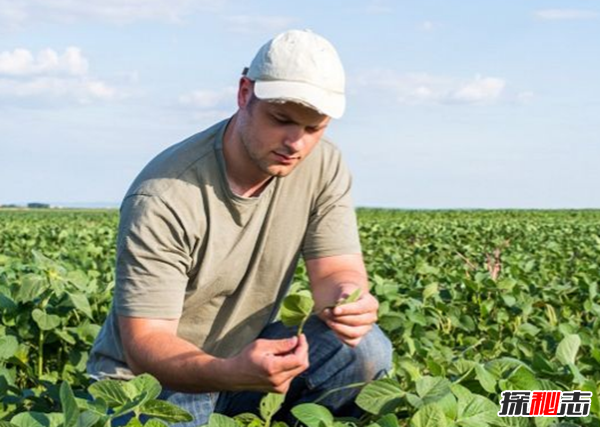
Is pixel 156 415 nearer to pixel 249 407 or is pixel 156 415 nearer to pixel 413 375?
pixel 413 375

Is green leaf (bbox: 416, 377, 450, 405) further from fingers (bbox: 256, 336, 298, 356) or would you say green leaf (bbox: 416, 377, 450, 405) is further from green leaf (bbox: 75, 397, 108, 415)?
green leaf (bbox: 75, 397, 108, 415)

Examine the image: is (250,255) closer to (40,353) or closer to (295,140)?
(295,140)

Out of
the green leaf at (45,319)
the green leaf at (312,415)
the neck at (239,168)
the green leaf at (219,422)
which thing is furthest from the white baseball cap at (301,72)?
the green leaf at (45,319)

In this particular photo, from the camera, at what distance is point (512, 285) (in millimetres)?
5039

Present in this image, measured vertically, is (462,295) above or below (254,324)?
above

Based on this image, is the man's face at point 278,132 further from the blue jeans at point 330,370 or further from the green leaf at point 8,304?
the green leaf at point 8,304

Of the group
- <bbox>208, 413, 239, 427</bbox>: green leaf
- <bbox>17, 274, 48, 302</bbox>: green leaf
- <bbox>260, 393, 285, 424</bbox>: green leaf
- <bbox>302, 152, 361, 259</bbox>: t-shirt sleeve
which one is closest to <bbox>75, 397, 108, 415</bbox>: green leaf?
<bbox>208, 413, 239, 427</bbox>: green leaf

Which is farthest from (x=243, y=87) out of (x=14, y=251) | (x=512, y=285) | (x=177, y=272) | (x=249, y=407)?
(x=14, y=251)

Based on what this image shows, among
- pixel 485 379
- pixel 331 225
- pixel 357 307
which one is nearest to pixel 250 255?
pixel 331 225

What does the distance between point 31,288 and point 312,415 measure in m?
1.88

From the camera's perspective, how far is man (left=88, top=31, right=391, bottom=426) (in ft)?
9.45

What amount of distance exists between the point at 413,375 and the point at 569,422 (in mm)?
450

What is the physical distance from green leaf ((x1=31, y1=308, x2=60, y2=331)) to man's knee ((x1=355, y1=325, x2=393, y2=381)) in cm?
124

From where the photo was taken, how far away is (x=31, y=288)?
13.2 ft
